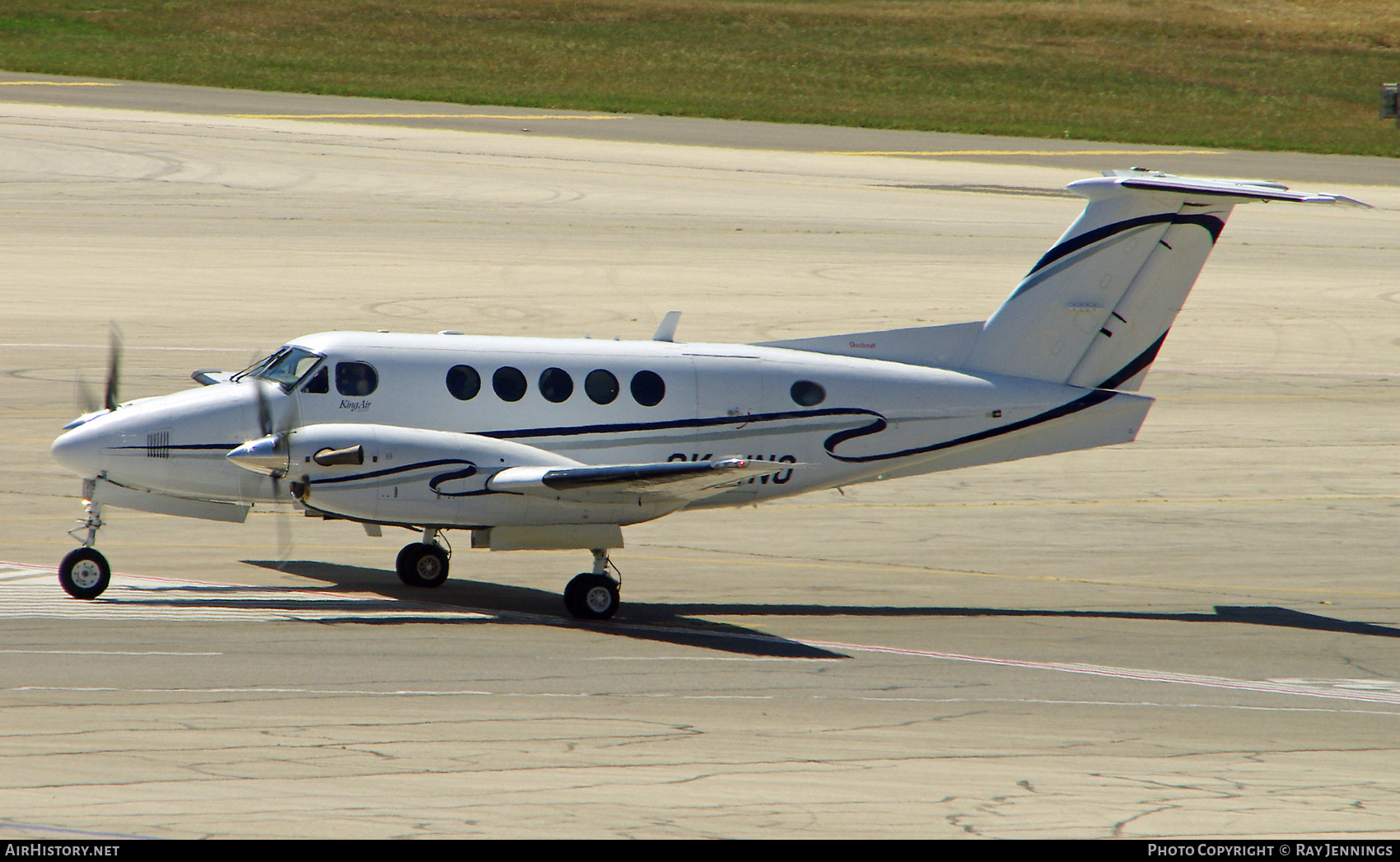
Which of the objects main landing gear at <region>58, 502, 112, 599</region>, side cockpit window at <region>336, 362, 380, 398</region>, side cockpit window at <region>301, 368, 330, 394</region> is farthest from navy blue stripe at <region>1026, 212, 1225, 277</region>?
main landing gear at <region>58, 502, 112, 599</region>

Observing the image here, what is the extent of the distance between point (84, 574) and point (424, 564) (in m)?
3.43

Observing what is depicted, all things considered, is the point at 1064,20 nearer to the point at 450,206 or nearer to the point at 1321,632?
the point at 450,206

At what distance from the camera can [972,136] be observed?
195ft

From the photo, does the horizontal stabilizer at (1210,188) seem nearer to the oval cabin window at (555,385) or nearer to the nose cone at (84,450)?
the oval cabin window at (555,385)

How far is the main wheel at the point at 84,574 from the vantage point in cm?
1582

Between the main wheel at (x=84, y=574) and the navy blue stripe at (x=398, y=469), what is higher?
the navy blue stripe at (x=398, y=469)

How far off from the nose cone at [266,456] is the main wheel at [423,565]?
2363mm

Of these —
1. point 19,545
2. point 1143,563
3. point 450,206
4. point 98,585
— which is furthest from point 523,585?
point 450,206

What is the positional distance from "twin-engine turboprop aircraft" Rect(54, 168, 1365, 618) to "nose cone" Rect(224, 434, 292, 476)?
0.02 meters

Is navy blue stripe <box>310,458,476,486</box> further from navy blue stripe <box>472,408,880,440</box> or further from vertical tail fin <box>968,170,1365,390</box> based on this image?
vertical tail fin <box>968,170,1365,390</box>

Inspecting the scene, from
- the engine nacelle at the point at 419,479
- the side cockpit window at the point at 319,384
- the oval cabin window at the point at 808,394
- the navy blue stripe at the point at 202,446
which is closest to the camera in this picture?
the engine nacelle at the point at 419,479

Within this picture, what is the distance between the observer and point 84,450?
1591cm

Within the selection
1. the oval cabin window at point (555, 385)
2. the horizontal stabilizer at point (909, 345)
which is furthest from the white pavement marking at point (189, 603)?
the horizontal stabilizer at point (909, 345)

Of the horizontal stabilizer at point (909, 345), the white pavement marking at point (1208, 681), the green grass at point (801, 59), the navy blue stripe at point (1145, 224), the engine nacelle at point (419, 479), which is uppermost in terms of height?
the green grass at point (801, 59)
